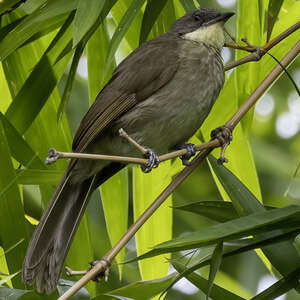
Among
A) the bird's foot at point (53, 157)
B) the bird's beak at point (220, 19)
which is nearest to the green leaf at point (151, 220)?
the bird's beak at point (220, 19)

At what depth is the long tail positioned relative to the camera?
2.82 metres

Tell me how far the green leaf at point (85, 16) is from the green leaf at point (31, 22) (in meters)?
0.08

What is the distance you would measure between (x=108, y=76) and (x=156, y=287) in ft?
3.59

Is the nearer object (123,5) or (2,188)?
(2,188)

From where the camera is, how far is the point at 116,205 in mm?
3205

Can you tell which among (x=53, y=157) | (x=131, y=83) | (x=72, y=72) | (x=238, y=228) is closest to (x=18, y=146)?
(x=72, y=72)

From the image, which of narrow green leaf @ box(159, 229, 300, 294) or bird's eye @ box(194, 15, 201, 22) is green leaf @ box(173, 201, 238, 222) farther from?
bird's eye @ box(194, 15, 201, 22)

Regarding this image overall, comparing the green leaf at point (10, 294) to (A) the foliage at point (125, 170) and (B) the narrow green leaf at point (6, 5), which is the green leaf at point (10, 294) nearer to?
(A) the foliage at point (125, 170)

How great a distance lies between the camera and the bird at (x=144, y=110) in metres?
3.07

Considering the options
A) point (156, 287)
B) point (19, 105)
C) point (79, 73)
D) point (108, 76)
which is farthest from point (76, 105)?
point (156, 287)

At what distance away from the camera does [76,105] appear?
210 inches

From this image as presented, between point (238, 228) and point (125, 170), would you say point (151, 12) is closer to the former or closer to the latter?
point (125, 170)

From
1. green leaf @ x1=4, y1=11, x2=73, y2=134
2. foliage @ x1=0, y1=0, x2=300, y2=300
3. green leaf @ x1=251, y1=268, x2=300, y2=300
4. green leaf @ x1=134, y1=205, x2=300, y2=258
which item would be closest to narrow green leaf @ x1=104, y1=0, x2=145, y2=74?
foliage @ x1=0, y1=0, x2=300, y2=300

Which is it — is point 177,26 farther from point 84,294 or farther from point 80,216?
point 84,294
